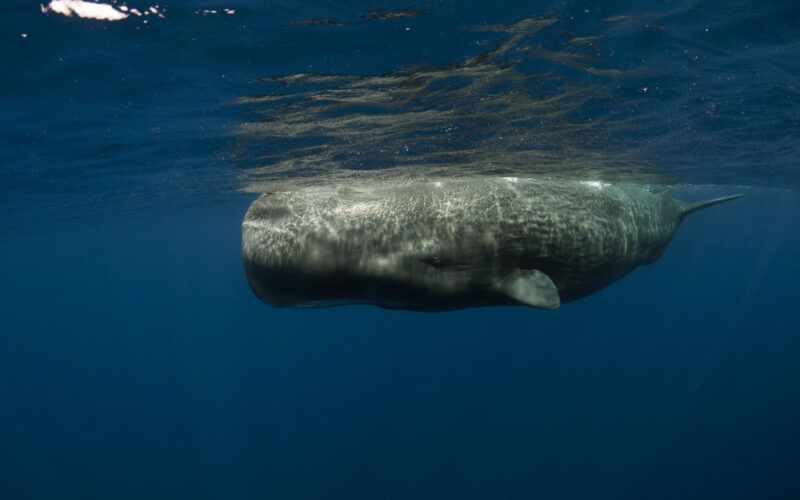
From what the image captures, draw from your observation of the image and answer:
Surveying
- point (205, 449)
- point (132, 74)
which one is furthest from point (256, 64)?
point (205, 449)

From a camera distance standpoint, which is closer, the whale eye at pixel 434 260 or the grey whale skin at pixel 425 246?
the grey whale skin at pixel 425 246

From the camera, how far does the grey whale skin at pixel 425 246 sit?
10.8 feet

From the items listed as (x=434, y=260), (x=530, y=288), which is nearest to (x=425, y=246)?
(x=434, y=260)

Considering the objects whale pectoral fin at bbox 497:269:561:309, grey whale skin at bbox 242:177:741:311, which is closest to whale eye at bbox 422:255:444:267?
grey whale skin at bbox 242:177:741:311

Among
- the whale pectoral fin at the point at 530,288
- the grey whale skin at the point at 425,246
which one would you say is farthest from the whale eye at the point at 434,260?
the whale pectoral fin at the point at 530,288

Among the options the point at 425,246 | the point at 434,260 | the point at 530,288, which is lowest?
the point at 530,288

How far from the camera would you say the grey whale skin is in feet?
10.8

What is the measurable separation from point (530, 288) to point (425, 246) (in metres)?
0.95

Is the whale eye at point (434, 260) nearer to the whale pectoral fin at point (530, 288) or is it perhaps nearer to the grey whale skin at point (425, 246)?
the grey whale skin at point (425, 246)

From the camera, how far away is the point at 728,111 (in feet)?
30.6

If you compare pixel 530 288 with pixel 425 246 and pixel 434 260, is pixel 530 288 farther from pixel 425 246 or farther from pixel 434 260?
pixel 425 246

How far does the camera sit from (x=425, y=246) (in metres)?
3.45

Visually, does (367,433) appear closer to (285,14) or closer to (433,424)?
(433,424)

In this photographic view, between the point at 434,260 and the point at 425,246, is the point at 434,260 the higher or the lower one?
the lower one
